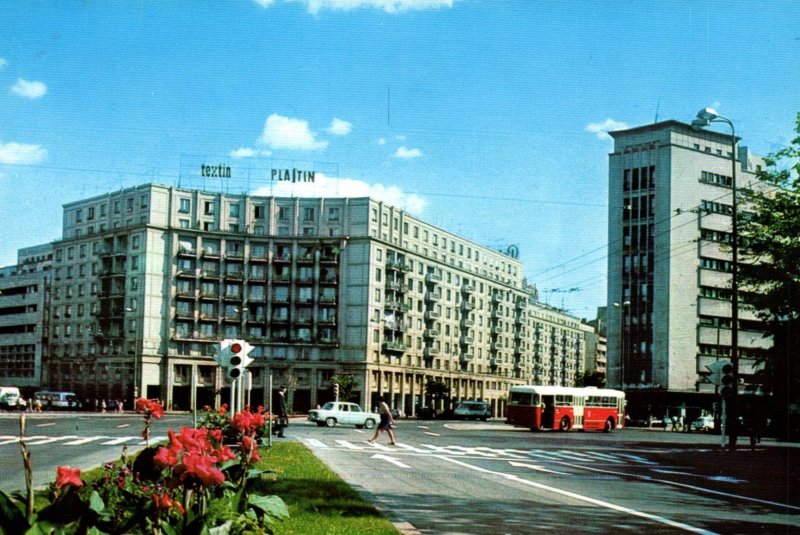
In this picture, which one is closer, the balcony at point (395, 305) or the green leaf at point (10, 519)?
the green leaf at point (10, 519)

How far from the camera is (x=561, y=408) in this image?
50.0 meters

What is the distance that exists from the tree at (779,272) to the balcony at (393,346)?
65.3m

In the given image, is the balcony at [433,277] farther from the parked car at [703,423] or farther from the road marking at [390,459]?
the road marking at [390,459]

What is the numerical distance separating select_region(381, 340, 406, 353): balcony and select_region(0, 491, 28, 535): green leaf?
94.6 m

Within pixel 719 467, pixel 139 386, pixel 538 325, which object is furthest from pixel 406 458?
pixel 538 325

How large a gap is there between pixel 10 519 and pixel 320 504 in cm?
717

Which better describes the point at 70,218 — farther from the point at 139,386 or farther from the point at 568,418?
the point at 568,418

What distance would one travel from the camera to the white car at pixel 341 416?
50.3 m

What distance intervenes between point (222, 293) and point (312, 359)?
12.2 meters

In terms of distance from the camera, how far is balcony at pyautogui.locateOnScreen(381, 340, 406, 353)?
323 feet

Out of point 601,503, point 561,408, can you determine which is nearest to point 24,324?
point 561,408

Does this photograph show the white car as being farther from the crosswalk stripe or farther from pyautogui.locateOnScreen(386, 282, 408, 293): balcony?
pyautogui.locateOnScreen(386, 282, 408, 293): balcony

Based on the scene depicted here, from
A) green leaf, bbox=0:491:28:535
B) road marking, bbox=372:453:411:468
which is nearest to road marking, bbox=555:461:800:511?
road marking, bbox=372:453:411:468

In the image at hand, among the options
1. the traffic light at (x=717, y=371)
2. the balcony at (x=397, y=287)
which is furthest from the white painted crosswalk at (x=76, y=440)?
the balcony at (x=397, y=287)
